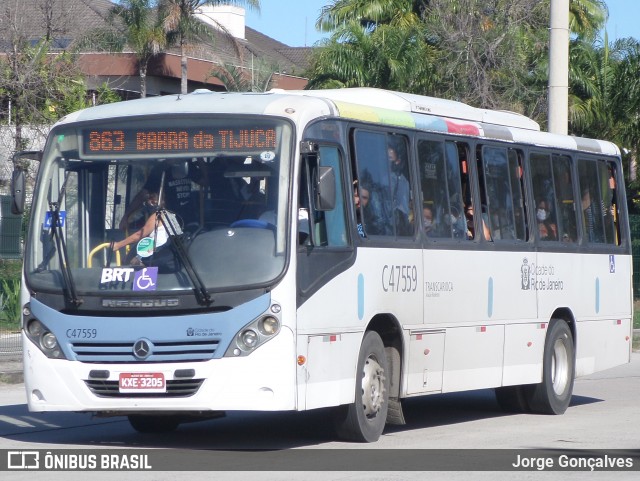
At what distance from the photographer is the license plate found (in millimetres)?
10125

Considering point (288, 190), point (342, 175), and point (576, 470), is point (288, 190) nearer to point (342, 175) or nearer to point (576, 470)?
point (342, 175)

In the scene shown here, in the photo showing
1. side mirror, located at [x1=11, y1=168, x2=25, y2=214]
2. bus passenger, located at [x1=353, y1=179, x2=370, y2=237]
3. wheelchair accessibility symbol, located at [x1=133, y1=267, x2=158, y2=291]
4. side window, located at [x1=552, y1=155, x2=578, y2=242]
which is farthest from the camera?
side window, located at [x1=552, y1=155, x2=578, y2=242]

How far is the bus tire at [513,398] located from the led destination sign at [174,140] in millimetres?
5401

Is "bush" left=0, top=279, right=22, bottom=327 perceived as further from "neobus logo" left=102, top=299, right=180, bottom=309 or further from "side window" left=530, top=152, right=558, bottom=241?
"neobus logo" left=102, top=299, right=180, bottom=309

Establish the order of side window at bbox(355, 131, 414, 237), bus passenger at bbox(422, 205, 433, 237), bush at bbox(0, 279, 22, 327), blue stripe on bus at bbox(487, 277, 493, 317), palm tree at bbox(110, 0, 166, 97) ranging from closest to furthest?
1. side window at bbox(355, 131, 414, 237)
2. bus passenger at bbox(422, 205, 433, 237)
3. blue stripe on bus at bbox(487, 277, 493, 317)
4. bush at bbox(0, 279, 22, 327)
5. palm tree at bbox(110, 0, 166, 97)

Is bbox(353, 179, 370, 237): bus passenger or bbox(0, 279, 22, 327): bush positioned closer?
bbox(353, 179, 370, 237): bus passenger

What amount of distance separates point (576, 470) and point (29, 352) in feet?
14.6

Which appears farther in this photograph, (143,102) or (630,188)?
(630,188)

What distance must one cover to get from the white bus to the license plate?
12 millimetres

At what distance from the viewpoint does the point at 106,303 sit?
406 inches

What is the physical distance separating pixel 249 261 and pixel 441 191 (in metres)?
3.12

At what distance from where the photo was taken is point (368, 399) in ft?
36.9

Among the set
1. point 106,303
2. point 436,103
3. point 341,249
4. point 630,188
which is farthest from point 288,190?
point 630,188

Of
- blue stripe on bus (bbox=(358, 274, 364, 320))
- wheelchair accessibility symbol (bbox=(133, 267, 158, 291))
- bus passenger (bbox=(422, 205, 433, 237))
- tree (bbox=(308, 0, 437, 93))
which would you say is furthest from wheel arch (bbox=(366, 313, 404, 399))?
tree (bbox=(308, 0, 437, 93))
